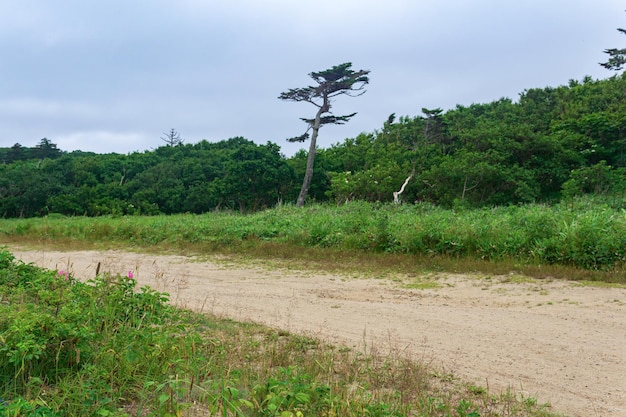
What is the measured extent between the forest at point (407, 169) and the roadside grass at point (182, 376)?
51.8ft

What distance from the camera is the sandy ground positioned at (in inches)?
156

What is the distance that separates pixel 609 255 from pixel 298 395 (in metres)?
7.82

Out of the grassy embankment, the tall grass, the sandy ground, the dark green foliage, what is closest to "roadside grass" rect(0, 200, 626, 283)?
the tall grass

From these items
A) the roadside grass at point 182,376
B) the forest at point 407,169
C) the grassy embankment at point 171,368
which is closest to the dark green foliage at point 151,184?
the forest at point 407,169

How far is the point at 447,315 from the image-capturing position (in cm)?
615

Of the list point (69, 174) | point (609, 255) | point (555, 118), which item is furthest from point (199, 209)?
point (609, 255)

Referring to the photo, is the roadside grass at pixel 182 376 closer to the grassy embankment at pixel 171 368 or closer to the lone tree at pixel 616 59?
the grassy embankment at pixel 171 368

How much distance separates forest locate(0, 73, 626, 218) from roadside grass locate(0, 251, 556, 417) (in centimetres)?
1577

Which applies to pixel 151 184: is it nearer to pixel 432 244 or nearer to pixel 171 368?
pixel 432 244

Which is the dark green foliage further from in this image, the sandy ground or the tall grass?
the sandy ground

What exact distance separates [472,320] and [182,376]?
3.99 m

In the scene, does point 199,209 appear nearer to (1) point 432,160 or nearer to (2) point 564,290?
(1) point 432,160

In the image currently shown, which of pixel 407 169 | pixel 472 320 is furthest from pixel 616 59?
pixel 472 320

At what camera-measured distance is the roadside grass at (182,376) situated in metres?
2.77
